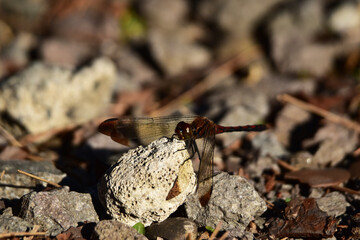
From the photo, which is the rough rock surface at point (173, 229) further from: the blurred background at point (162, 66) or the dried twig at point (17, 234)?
the blurred background at point (162, 66)

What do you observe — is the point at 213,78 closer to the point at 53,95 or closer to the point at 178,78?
the point at 178,78

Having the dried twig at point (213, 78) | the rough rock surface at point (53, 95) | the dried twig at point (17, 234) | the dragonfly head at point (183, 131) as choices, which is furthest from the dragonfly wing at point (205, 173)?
the rough rock surface at point (53, 95)

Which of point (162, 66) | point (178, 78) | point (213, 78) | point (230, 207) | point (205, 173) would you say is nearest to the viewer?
point (230, 207)

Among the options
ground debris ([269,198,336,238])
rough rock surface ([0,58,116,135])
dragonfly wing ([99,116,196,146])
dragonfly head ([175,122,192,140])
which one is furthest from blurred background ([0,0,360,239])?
dragonfly head ([175,122,192,140])

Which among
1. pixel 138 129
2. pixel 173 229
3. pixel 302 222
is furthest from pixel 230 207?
pixel 138 129

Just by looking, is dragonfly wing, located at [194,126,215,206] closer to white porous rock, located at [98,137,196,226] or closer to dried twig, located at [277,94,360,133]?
white porous rock, located at [98,137,196,226]
